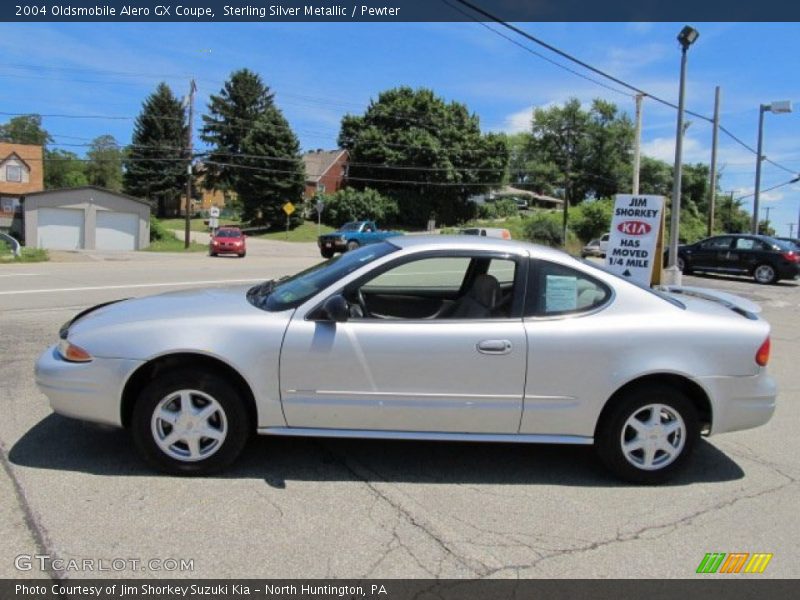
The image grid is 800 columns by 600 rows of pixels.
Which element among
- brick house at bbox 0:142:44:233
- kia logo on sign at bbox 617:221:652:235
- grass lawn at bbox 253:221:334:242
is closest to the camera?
kia logo on sign at bbox 617:221:652:235

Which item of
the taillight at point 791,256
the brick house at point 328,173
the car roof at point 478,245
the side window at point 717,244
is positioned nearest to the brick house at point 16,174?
the brick house at point 328,173

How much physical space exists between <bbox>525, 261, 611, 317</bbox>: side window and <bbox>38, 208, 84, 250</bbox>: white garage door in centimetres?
4106

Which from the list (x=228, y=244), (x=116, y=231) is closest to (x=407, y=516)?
(x=228, y=244)

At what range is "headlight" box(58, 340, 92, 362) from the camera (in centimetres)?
382

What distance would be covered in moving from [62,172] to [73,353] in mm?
114405

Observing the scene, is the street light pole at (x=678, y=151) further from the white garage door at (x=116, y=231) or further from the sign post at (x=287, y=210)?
the sign post at (x=287, y=210)

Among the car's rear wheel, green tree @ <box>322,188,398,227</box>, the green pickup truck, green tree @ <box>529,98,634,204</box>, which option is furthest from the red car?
green tree @ <box>529,98,634,204</box>

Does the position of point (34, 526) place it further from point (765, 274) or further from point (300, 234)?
point (300, 234)

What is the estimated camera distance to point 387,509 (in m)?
3.61

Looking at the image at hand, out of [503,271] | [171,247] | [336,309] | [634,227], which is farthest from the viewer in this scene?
[171,247]

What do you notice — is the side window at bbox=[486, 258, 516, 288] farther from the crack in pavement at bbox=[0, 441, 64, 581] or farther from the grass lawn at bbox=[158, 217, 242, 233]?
the grass lawn at bbox=[158, 217, 242, 233]

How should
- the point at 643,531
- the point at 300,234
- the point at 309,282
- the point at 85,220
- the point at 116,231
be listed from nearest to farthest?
the point at 643,531, the point at 309,282, the point at 85,220, the point at 116,231, the point at 300,234

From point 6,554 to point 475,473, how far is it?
261cm

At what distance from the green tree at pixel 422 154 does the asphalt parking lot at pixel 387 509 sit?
197 feet
